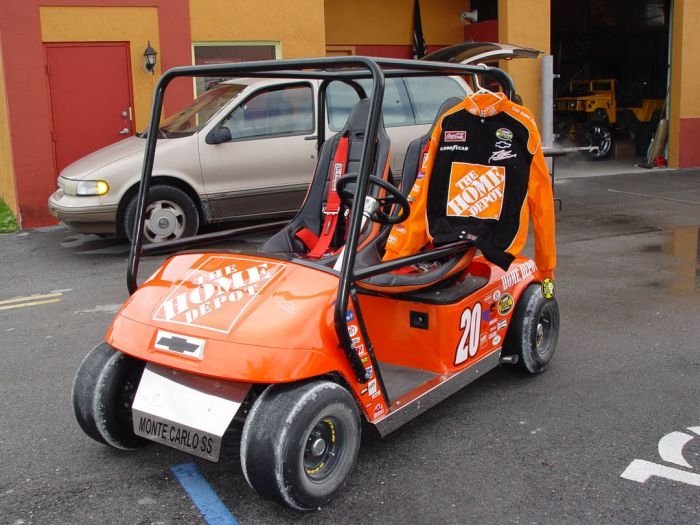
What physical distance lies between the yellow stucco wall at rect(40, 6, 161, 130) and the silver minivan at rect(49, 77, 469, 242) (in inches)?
75.0

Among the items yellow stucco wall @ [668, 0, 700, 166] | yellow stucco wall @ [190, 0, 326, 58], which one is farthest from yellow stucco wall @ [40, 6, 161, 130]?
yellow stucco wall @ [668, 0, 700, 166]

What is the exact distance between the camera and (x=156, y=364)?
346 cm

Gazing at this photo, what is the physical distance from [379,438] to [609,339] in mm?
2264

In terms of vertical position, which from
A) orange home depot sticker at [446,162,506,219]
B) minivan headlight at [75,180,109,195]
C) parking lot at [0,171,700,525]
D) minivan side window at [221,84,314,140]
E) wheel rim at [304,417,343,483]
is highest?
minivan side window at [221,84,314,140]

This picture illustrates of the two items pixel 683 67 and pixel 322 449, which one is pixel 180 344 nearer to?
pixel 322 449

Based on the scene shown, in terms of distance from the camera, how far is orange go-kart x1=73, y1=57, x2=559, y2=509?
10.4 feet

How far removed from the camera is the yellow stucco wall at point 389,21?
14.4 meters

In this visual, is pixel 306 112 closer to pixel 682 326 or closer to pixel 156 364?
pixel 682 326

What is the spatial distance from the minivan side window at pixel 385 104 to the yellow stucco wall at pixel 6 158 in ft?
14.3

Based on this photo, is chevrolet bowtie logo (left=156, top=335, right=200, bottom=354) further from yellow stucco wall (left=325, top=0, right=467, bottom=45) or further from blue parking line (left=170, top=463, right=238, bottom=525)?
yellow stucco wall (left=325, top=0, right=467, bottom=45)

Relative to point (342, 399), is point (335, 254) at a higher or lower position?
higher

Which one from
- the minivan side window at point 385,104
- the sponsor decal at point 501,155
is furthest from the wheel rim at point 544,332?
the minivan side window at point 385,104

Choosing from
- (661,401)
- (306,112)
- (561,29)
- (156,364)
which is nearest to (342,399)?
(156,364)

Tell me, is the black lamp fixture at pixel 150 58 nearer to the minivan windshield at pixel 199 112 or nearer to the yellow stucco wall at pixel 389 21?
the minivan windshield at pixel 199 112
